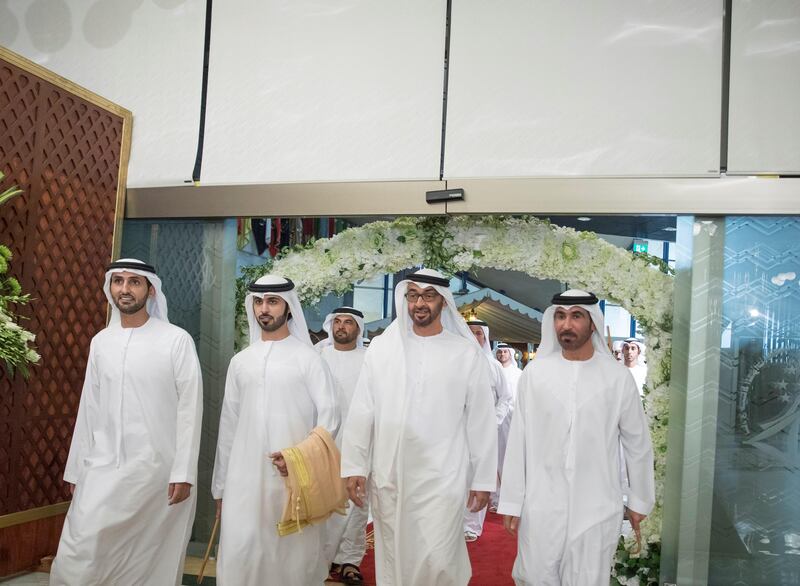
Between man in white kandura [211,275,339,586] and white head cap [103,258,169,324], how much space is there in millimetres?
562

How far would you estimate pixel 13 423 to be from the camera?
5160 mm

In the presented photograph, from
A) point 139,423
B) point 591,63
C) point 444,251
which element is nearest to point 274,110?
point 444,251

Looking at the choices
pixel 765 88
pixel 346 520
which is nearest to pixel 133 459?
pixel 346 520

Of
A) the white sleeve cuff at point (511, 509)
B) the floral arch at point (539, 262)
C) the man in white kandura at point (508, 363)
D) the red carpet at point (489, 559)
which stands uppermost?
the floral arch at point (539, 262)

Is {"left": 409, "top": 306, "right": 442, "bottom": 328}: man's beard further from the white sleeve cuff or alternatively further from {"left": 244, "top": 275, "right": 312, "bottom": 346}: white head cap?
the white sleeve cuff

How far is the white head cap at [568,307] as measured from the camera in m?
4.23

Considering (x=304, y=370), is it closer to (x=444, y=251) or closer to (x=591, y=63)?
(x=444, y=251)

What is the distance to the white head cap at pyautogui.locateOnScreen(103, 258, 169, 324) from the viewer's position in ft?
15.0

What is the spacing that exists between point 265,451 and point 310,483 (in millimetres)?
442

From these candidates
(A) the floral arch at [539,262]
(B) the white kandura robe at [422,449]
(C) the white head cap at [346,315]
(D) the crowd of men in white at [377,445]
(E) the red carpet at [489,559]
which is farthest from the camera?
(C) the white head cap at [346,315]

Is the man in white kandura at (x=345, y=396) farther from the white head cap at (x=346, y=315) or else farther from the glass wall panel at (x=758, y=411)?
the glass wall panel at (x=758, y=411)

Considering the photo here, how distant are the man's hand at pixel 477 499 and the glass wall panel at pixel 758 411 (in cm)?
186

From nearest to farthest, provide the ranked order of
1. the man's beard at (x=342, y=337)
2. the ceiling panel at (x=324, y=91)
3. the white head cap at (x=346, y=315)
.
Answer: the ceiling panel at (x=324, y=91), the man's beard at (x=342, y=337), the white head cap at (x=346, y=315)

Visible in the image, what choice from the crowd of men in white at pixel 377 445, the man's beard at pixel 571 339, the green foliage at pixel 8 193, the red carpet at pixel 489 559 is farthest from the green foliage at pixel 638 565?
the green foliage at pixel 8 193
